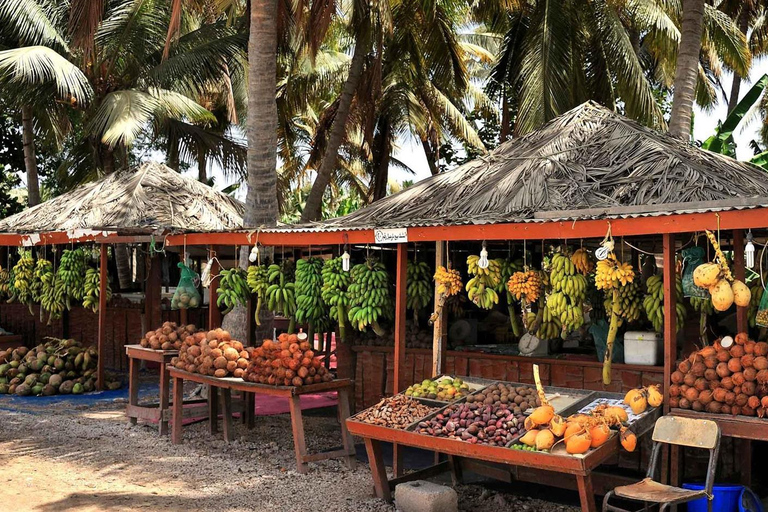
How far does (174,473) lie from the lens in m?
7.47

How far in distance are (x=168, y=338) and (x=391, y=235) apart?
3592 millimetres

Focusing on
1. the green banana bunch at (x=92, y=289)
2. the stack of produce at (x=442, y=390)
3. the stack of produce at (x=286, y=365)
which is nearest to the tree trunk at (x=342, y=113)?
the green banana bunch at (x=92, y=289)

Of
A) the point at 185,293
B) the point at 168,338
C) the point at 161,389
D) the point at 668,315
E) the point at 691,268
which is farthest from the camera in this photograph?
the point at 185,293

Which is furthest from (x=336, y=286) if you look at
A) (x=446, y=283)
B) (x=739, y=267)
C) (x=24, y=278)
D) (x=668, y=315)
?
(x=24, y=278)

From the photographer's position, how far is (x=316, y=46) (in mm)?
11242

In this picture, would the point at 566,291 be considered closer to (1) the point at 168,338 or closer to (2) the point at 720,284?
(2) the point at 720,284

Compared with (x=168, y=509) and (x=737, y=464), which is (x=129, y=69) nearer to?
(x=168, y=509)

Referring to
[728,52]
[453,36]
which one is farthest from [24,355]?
[728,52]

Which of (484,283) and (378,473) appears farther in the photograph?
(484,283)

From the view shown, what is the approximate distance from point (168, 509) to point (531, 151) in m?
5.00

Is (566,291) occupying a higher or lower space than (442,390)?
higher

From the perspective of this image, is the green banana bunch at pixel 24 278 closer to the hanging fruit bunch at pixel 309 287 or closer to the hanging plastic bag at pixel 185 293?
the hanging plastic bag at pixel 185 293

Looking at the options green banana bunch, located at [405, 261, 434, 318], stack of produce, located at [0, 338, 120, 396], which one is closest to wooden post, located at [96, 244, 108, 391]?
stack of produce, located at [0, 338, 120, 396]

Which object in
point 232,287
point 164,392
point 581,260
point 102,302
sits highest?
point 581,260
